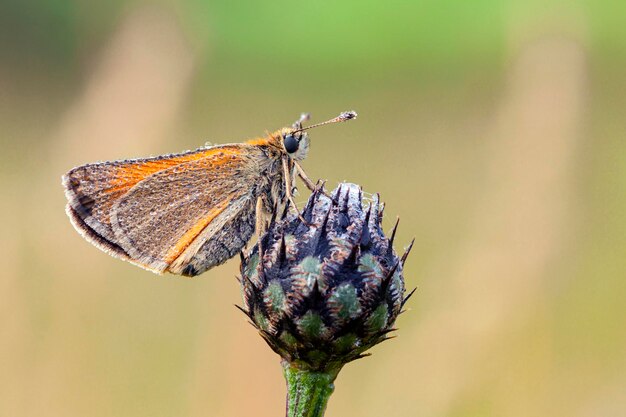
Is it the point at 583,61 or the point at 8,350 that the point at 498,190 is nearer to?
the point at 583,61

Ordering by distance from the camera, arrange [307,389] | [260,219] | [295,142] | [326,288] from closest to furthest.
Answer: [326,288] → [307,389] → [260,219] → [295,142]

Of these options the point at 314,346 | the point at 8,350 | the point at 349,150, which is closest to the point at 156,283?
the point at 8,350

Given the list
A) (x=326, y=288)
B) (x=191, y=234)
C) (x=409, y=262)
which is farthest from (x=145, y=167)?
(x=409, y=262)

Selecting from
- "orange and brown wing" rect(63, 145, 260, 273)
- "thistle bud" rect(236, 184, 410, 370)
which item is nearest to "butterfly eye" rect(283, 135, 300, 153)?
"orange and brown wing" rect(63, 145, 260, 273)

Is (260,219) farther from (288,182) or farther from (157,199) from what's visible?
(157,199)

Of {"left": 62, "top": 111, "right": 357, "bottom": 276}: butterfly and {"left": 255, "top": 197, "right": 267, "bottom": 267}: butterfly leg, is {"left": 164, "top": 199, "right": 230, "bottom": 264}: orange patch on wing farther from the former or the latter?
{"left": 255, "top": 197, "right": 267, "bottom": 267}: butterfly leg

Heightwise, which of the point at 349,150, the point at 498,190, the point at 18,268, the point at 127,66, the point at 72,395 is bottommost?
the point at 72,395
